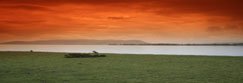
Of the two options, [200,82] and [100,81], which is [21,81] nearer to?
[100,81]

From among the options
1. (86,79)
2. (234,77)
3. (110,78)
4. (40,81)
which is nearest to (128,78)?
(110,78)

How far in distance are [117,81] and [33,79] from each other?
9.13ft

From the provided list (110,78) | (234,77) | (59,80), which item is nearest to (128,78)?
(110,78)

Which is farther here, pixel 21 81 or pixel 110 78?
pixel 110 78

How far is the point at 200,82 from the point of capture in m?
8.86

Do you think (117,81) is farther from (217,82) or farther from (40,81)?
(217,82)

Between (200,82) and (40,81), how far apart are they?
4959mm

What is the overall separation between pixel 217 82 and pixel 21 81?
6031 mm

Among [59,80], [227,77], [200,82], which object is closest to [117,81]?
[59,80]

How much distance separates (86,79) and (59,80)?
0.87m

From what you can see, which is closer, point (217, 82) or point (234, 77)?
point (217, 82)

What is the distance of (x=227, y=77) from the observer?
32.2 ft

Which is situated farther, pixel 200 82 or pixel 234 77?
pixel 234 77

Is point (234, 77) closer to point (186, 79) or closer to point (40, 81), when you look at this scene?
point (186, 79)
